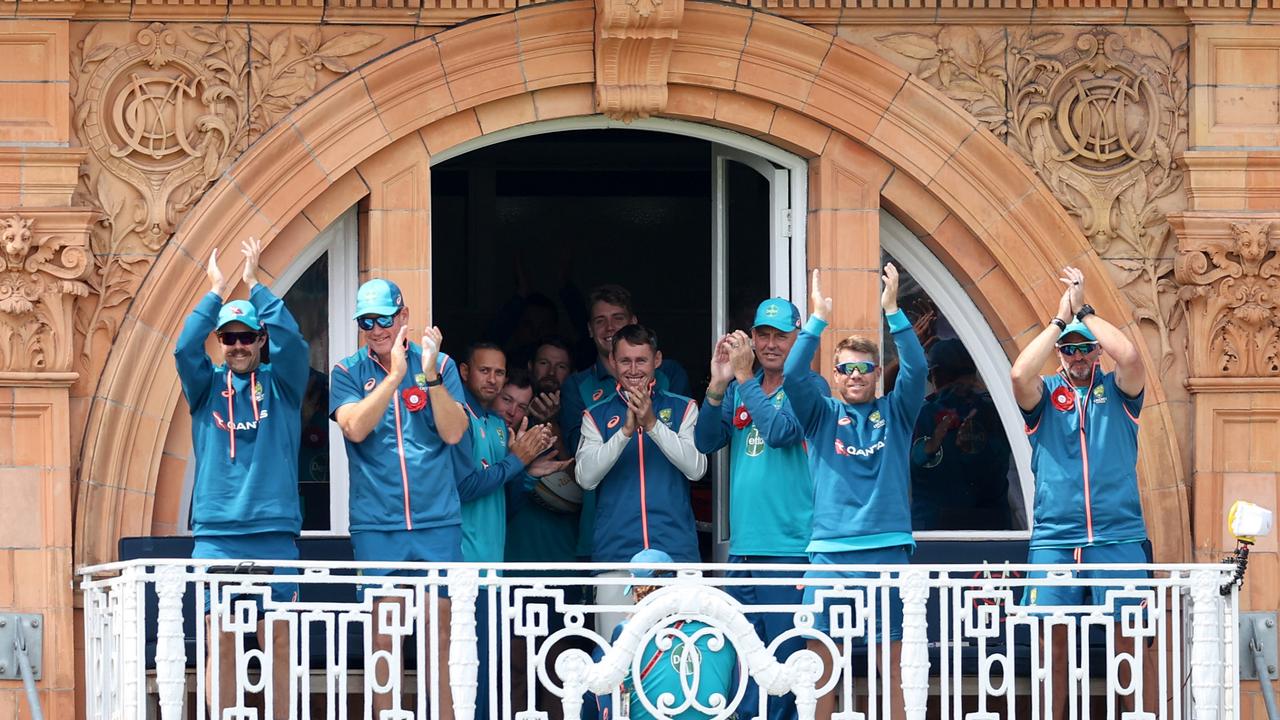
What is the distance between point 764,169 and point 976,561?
82.4 inches

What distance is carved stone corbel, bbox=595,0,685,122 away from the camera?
1124cm

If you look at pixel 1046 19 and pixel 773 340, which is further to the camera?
pixel 1046 19

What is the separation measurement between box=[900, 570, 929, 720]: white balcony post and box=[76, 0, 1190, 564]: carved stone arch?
2.02 meters

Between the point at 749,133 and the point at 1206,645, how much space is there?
330cm

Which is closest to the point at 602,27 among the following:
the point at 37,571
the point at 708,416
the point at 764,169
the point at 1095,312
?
the point at 764,169

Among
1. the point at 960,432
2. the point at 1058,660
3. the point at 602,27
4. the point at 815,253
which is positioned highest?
the point at 602,27

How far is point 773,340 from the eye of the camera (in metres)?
10.9

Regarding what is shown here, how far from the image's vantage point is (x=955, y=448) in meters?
11.8

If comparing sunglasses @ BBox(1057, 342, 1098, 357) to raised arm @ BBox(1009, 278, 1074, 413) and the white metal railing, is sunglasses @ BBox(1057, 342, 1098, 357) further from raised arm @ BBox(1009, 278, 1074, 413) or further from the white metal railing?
the white metal railing

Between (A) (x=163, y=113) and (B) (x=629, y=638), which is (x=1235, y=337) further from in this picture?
(A) (x=163, y=113)

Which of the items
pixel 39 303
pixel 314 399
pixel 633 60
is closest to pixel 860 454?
pixel 633 60

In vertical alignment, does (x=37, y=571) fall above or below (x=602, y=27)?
below

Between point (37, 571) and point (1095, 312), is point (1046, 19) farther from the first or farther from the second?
point (37, 571)

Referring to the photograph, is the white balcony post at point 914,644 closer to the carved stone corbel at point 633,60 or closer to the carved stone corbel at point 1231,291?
the carved stone corbel at point 1231,291
